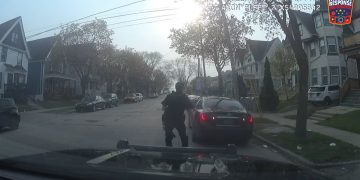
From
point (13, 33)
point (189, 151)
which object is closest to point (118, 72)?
point (13, 33)

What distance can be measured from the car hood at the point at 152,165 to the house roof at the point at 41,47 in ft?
155

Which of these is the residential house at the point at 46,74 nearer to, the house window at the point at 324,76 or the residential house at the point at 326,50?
the residential house at the point at 326,50

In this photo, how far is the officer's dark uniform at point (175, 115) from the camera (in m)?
8.66

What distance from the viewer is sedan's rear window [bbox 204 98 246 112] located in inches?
481

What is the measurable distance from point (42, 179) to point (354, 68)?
115 feet

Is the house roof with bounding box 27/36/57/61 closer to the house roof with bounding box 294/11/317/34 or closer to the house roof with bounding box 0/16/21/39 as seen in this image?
the house roof with bounding box 0/16/21/39

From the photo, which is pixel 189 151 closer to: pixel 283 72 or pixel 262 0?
pixel 262 0

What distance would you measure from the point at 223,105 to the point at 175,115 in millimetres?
Result: 3993

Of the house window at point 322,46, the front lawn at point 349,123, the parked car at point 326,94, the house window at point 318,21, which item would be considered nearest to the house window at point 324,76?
the house window at point 322,46

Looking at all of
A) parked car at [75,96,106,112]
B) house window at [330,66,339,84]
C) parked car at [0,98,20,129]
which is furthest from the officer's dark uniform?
house window at [330,66,339,84]

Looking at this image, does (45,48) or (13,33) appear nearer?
(13,33)

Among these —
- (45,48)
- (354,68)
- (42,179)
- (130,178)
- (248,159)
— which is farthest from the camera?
(45,48)

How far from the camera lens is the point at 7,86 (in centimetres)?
3956
